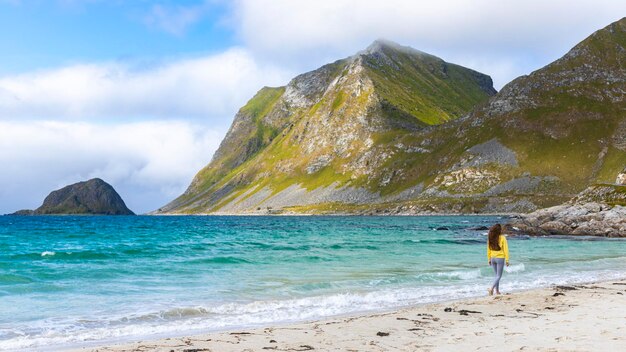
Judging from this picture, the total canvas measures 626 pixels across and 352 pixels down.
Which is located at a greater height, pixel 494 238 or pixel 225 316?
pixel 494 238

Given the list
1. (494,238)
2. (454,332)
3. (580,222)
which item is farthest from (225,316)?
(580,222)

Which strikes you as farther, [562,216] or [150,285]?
[562,216]

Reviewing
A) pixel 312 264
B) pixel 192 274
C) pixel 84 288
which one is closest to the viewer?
pixel 84 288

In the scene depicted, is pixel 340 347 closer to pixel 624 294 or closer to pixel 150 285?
pixel 624 294

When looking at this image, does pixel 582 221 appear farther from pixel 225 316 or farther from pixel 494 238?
pixel 225 316

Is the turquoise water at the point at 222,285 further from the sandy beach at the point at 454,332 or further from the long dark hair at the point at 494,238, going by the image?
the sandy beach at the point at 454,332

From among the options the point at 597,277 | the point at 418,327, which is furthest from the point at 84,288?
the point at 597,277

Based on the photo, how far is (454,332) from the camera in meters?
15.9

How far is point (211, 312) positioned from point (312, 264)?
63.0ft

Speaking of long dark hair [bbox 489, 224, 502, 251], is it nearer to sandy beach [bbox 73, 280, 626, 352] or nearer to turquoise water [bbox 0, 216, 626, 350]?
turquoise water [bbox 0, 216, 626, 350]

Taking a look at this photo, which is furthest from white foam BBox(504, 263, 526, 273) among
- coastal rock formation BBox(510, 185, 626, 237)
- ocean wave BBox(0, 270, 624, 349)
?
coastal rock formation BBox(510, 185, 626, 237)

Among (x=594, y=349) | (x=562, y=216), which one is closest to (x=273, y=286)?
(x=594, y=349)

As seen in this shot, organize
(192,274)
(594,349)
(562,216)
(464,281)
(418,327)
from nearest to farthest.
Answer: (594,349), (418,327), (464,281), (192,274), (562,216)

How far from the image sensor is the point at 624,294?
74.1 ft
